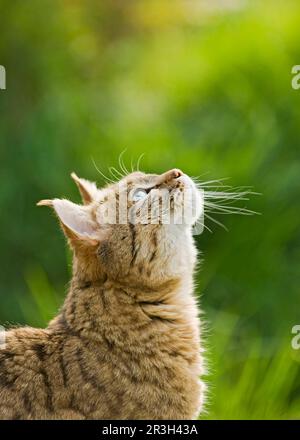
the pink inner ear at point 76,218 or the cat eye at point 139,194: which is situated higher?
the cat eye at point 139,194

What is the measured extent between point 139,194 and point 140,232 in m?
0.17

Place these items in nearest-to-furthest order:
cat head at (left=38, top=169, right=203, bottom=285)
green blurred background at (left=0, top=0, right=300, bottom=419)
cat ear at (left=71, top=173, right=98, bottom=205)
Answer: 1. cat head at (left=38, top=169, right=203, bottom=285)
2. cat ear at (left=71, top=173, right=98, bottom=205)
3. green blurred background at (left=0, top=0, right=300, bottom=419)

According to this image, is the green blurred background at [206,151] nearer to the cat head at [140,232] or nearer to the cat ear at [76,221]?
the cat head at [140,232]

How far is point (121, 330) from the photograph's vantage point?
10.6 feet

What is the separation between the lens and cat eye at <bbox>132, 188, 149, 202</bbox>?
3314 mm

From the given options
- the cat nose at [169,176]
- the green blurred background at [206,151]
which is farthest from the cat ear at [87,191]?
the green blurred background at [206,151]

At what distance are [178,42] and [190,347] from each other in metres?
5.45

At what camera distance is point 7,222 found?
6051 mm

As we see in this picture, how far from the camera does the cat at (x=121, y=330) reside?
309cm

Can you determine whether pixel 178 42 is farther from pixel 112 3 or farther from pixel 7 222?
pixel 7 222

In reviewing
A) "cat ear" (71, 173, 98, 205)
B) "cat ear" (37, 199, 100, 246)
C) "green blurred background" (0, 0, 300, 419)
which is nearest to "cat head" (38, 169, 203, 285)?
"cat ear" (37, 199, 100, 246)

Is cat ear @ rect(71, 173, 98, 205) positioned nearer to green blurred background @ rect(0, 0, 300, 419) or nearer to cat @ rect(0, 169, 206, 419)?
cat @ rect(0, 169, 206, 419)

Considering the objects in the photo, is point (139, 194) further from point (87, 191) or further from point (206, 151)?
point (206, 151)

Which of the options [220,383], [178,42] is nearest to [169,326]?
[220,383]
